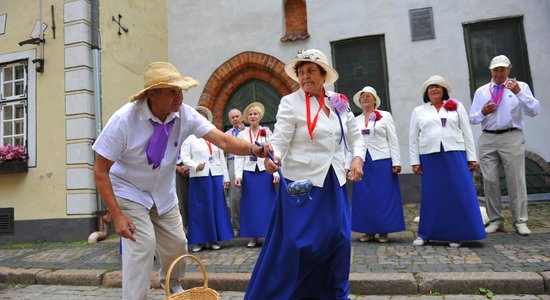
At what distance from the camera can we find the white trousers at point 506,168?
5.57m

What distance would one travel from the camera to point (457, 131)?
516 centimetres

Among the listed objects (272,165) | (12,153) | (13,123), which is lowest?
(272,165)

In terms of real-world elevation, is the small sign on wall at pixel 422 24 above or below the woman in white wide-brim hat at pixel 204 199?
above

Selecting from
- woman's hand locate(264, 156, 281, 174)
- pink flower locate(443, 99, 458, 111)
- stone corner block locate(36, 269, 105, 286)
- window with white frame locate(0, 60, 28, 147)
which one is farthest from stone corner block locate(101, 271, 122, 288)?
window with white frame locate(0, 60, 28, 147)

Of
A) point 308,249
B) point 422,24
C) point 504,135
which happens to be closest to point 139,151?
point 308,249

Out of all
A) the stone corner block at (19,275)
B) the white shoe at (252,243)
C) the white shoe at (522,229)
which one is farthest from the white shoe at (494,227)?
the stone corner block at (19,275)

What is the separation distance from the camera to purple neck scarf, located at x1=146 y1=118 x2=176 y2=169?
115 inches

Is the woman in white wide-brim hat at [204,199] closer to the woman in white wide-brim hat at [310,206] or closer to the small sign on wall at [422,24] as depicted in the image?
the woman in white wide-brim hat at [310,206]

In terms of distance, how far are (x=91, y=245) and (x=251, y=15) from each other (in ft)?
19.6

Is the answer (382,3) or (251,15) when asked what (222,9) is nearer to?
(251,15)

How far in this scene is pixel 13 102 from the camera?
8312 millimetres

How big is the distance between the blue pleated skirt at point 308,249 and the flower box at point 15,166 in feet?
21.4

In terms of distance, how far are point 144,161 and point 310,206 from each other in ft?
3.95

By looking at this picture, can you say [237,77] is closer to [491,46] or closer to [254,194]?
[254,194]
